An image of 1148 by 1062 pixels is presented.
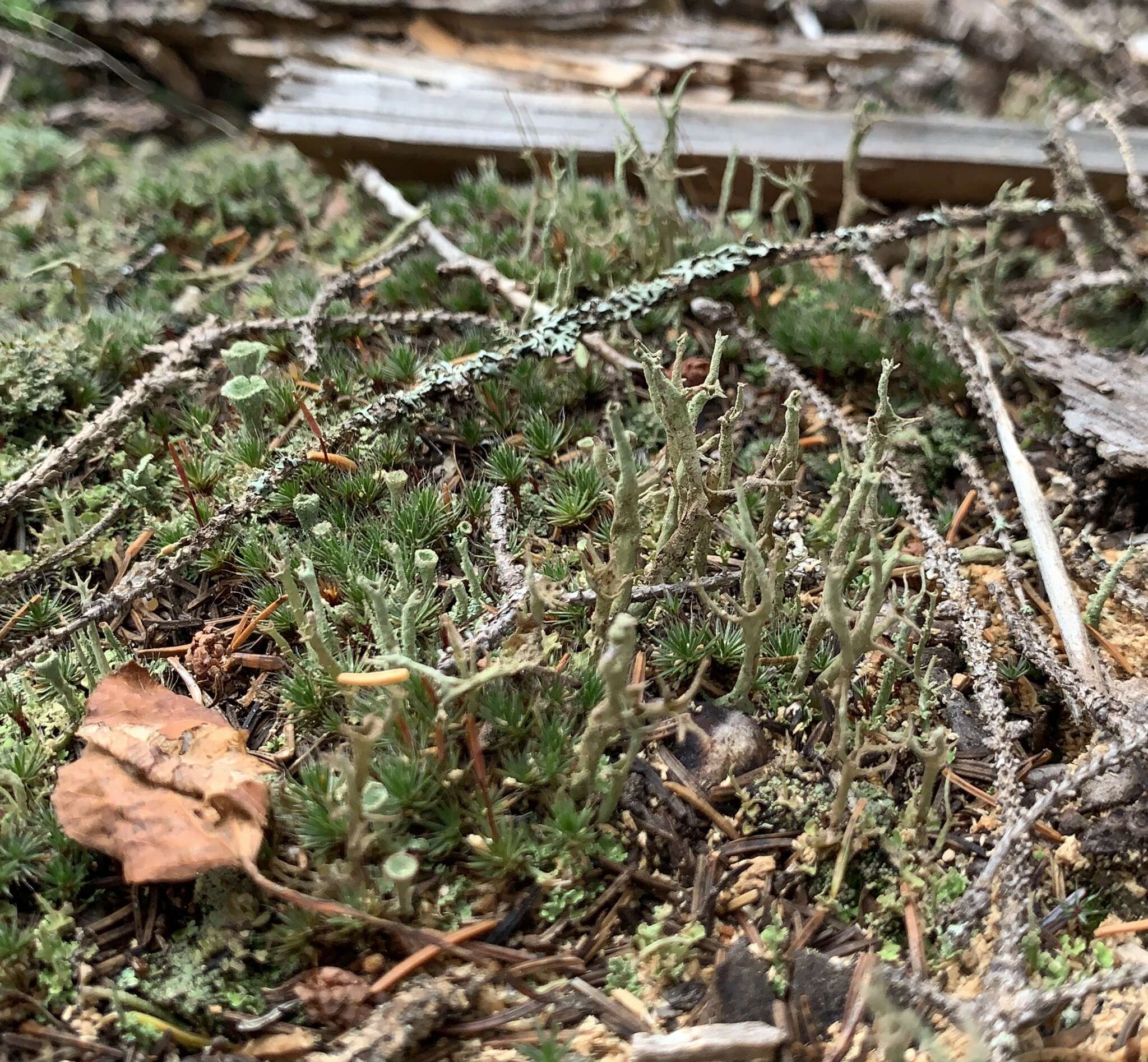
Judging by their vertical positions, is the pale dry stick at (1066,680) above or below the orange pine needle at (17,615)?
above

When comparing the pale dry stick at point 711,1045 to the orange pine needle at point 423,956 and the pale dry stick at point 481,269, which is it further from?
the pale dry stick at point 481,269

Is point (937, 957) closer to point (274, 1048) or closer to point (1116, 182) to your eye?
point (274, 1048)

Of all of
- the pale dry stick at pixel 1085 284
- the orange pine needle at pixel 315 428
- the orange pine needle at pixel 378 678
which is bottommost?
the orange pine needle at pixel 378 678

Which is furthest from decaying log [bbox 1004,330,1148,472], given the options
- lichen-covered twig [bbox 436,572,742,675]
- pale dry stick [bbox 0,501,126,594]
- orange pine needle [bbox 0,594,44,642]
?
orange pine needle [bbox 0,594,44,642]

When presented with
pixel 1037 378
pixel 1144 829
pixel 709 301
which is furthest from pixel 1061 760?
pixel 709 301

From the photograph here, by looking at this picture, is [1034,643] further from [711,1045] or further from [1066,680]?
[711,1045]

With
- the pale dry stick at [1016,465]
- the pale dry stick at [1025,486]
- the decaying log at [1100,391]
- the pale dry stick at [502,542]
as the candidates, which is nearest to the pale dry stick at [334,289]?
the pale dry stick at [502,542]

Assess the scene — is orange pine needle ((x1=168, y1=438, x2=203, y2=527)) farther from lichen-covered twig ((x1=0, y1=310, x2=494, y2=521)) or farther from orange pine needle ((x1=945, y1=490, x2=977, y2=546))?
orange pine needle ((x1=945, y1=490, x2=977, y2=546))
